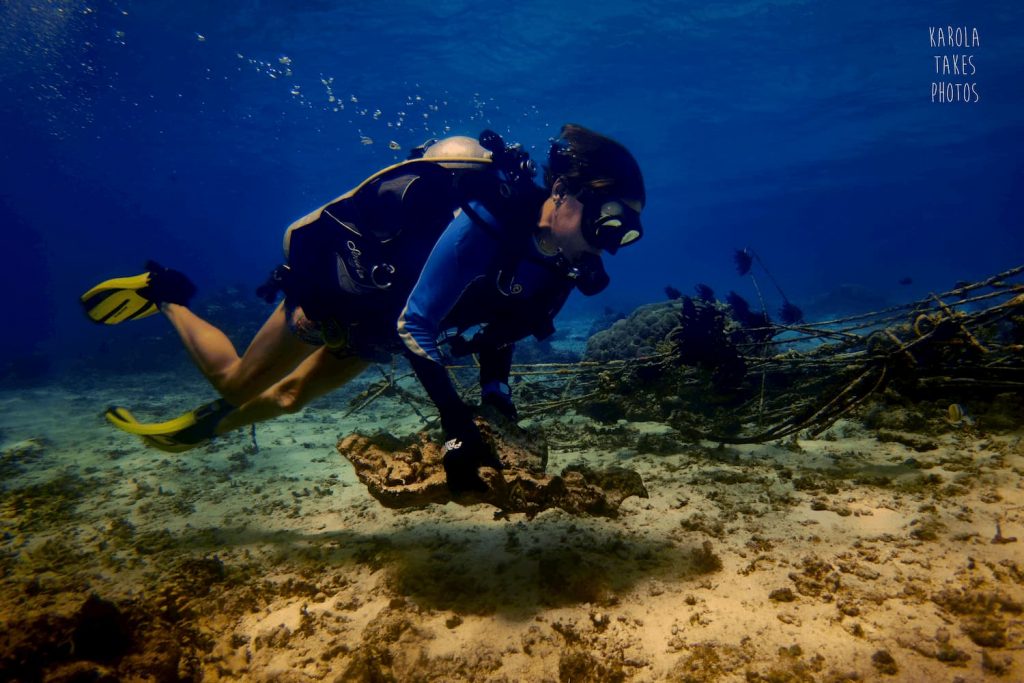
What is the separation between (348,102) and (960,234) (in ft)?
409

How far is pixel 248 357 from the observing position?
368 cm

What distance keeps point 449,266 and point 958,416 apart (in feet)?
12.4

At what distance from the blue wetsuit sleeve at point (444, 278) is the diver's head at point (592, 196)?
1.66 feet

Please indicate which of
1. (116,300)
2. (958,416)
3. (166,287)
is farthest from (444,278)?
(116,300)

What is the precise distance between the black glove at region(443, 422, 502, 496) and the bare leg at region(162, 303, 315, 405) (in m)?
2.01

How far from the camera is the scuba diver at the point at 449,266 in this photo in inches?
96.6

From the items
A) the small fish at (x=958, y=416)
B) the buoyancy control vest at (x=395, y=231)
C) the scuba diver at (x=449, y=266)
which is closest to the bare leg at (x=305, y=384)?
the scuba diver at (x=449, y=266)

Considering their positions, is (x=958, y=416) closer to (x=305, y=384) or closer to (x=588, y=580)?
(x=588, y=580)

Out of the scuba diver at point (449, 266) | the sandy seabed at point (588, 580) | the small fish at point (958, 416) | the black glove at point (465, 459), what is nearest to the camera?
the sandy seabed at point (588, 580)

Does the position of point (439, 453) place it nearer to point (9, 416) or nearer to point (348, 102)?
point (9, 416)

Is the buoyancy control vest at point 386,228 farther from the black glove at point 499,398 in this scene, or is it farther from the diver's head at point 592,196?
the black glove at point 499,398

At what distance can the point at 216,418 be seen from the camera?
3932 millimetres

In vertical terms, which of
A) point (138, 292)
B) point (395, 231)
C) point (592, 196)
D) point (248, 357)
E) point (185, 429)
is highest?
point (592, 196)

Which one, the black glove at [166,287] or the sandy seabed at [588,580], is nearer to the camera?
the sandy seabed at [588,580]
